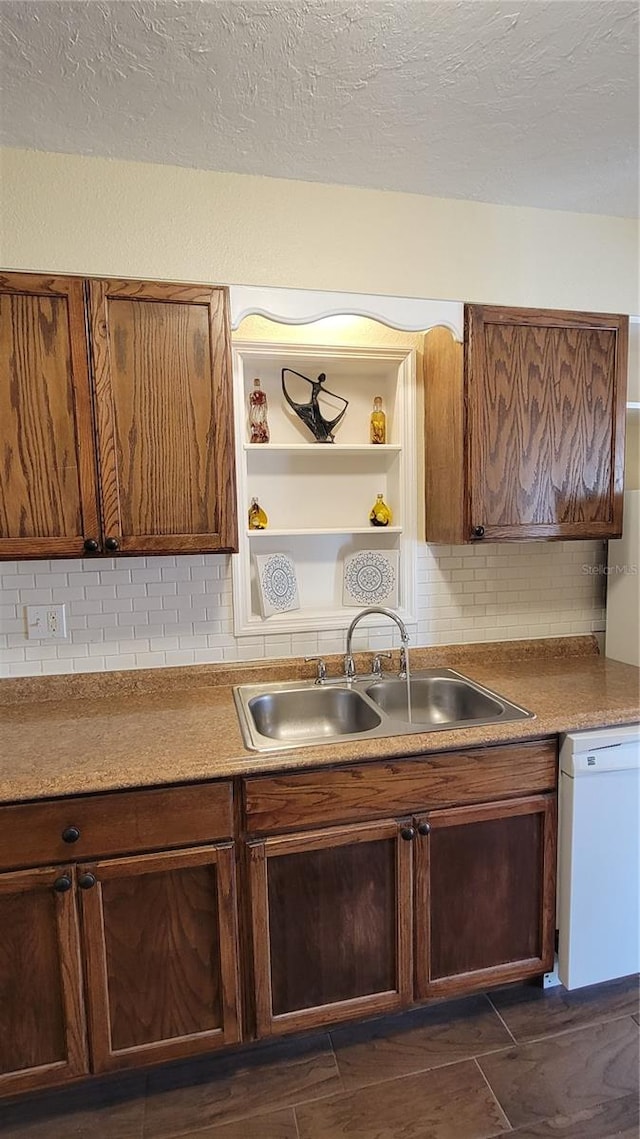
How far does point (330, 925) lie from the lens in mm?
1535

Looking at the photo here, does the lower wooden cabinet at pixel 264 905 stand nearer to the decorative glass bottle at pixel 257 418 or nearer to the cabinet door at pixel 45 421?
the cabinet door at pixel 45 421

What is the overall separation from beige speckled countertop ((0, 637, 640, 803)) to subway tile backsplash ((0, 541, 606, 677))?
7 cm

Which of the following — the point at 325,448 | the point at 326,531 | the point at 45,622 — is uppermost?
the point at 325,448

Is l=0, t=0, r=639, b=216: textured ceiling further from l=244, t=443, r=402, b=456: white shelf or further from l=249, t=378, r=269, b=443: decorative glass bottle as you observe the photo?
l=244, t=443, r=402, b=456: white shelf

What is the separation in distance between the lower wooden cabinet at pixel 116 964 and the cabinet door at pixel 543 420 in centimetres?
141

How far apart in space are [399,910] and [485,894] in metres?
0.28

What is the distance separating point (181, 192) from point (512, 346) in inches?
44.5

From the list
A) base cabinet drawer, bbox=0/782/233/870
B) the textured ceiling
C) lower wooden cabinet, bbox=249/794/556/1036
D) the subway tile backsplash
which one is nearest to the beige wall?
the textured ceiling

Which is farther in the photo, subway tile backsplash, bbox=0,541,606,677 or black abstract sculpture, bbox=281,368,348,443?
black abstract sculpture, bbox=281,368,348,443

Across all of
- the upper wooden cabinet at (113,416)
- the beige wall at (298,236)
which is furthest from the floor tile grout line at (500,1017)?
the beige wall at (298,236)

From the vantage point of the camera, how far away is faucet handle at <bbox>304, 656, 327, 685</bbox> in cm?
204

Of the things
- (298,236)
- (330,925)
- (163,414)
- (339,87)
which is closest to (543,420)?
(298,236)

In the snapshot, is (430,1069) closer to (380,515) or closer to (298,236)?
(380,515)

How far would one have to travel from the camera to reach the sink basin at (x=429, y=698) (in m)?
2.01
